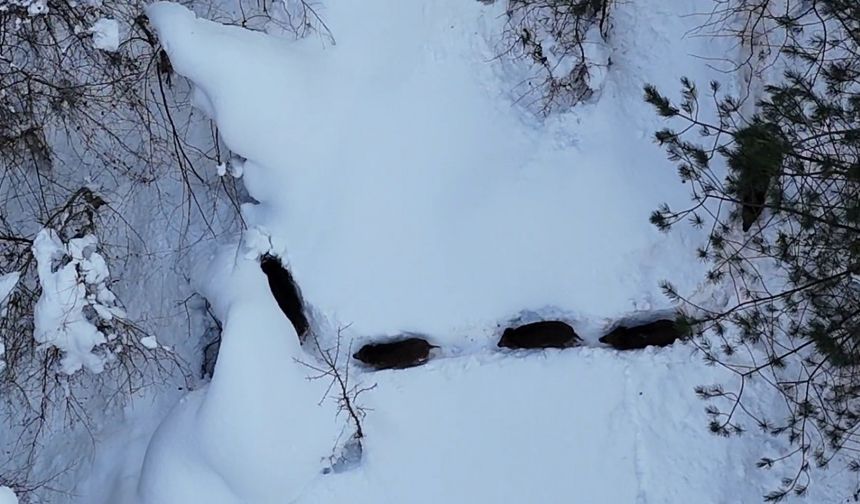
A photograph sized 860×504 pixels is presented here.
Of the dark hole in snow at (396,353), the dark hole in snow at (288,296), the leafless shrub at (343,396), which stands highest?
the dark hole in snow at (288,296)

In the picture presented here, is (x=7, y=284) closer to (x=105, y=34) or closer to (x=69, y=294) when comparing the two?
(x=69, y=294)

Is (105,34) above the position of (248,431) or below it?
above

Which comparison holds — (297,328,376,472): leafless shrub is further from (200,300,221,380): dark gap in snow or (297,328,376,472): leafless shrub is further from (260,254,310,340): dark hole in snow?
(200,300,221,380): dark gap in snow

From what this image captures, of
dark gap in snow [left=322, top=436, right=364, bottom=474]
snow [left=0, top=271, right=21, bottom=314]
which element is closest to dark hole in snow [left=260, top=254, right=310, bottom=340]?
dark gap in snow [left=322, top=436, right=364, bottom=474]

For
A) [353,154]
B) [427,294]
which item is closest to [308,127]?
[353,154]

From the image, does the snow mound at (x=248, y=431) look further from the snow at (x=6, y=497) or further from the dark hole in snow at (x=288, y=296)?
the snow at (x=6, y=497)

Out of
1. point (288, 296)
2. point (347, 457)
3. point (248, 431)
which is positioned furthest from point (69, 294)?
point (347, 457)

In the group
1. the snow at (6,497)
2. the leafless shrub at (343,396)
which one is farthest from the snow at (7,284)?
the leafless shrub at (343,396)
